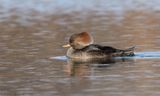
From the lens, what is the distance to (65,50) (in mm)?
20547

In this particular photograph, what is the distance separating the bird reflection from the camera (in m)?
16.1

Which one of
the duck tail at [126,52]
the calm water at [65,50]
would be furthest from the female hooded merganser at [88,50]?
the calm water at [65,50]

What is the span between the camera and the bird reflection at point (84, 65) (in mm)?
16125

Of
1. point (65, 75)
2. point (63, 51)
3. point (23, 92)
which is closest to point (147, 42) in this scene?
point (63, 51)

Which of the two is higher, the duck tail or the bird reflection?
the duck tail

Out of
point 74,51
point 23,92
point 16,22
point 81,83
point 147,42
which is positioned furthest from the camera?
point 16,22

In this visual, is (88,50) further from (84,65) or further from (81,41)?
(84,65)

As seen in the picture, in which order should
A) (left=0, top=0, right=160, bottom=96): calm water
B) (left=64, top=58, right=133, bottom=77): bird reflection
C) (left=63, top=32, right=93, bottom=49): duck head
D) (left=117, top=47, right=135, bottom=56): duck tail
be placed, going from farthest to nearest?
(left=63, top=32, right=93, bottom=49): duck head → (left=117, top=47, right=135, bottom=56): duck tail → (left=64, top=58, right=133, bottom=77): bird reflection → (left=0, top=0, right=160, bottom=96): calm water

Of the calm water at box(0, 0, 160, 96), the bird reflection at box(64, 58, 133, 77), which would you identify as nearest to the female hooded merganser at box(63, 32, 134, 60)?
the bird reflection at box(64, 58, 133, 77)

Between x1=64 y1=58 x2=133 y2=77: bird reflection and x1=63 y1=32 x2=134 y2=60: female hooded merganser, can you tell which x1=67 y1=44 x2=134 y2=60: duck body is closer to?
x1=63 y1=32 x2=134 y2=60: female hooded merganser

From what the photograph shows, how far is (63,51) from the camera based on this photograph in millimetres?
20234

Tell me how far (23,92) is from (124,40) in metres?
8.52

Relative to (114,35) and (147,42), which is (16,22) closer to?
(114,35)

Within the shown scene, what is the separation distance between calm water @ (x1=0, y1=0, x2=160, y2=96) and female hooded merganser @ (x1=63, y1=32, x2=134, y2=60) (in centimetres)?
36
